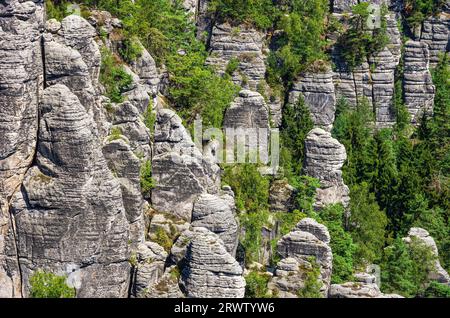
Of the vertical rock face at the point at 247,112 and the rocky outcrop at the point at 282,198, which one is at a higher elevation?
the vertical rock face at the point at 247,112

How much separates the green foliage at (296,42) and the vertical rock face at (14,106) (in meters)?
29.9

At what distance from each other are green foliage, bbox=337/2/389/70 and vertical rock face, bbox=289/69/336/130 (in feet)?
14.9

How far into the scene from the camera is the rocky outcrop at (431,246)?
6247 centimetres

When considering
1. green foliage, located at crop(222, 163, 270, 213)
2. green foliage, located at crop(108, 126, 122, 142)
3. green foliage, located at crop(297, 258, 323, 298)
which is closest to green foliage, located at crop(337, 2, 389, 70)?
green foliage, located at crop(222, 163, 270, 213)

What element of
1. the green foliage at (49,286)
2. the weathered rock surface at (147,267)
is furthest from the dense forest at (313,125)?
the weathered rock surface at (147,267)

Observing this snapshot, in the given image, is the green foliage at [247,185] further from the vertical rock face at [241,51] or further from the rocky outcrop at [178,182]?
the vertical rock face at [241,51]

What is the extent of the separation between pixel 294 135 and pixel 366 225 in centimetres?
890

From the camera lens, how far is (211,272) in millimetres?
48156

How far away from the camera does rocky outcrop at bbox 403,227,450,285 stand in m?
62.5

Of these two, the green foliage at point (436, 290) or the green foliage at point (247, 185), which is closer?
the green foliage at point (436, 290)

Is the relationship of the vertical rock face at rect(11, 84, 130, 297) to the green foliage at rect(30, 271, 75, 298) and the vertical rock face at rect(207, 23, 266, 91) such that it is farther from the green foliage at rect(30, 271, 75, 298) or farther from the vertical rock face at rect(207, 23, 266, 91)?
the vertical rock face at rect(207, 23, 266, 91)

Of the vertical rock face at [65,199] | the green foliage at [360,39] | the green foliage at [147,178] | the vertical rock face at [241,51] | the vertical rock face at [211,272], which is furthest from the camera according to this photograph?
the green foliage at [360,39]

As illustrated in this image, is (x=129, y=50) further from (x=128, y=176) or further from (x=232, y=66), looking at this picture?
(x=232, y=66)

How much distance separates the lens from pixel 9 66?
154ft
